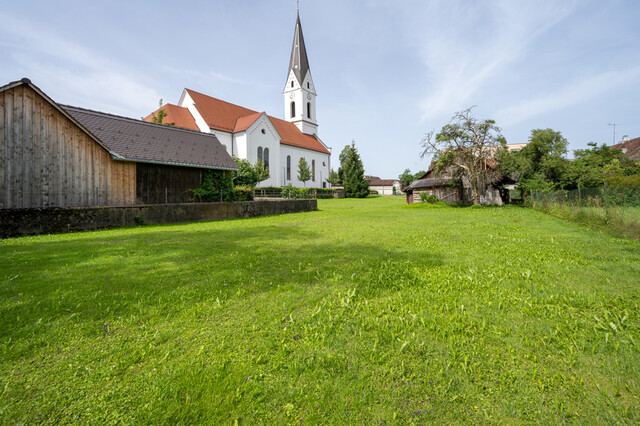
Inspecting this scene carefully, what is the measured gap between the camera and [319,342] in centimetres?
258

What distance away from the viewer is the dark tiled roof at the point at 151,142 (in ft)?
47.3

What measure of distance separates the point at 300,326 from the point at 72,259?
17.7ft

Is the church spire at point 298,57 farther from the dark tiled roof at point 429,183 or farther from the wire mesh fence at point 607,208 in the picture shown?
the wire mesh fence at point 607,208

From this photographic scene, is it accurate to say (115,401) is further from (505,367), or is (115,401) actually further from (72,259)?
(72,259)

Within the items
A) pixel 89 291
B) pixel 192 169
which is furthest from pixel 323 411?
pixel 192 169

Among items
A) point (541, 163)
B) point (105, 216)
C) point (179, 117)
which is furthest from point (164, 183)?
point (541, 163)

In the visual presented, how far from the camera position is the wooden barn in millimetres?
11492

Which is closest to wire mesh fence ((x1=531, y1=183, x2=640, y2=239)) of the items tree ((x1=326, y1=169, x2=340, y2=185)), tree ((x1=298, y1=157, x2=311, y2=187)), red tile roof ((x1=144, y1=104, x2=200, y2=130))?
red tile roof ((x1=144, y1=104, x2=200, y2=130))

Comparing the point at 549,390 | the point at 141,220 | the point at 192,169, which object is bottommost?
the point at 549,390

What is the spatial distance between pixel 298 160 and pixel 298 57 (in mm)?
21255

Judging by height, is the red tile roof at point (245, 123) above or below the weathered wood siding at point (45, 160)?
above

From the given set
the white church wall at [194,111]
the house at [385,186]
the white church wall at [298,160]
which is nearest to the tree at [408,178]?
the house at [385,186]

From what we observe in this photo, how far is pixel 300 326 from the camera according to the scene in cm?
288

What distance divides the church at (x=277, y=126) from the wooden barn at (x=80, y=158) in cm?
1754
